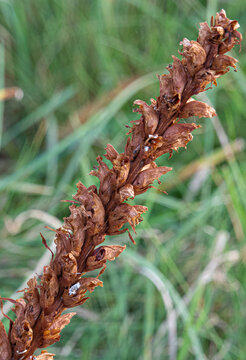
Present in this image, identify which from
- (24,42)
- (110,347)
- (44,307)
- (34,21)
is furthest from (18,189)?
(44,307)

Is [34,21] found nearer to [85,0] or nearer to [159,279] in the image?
[85,0]

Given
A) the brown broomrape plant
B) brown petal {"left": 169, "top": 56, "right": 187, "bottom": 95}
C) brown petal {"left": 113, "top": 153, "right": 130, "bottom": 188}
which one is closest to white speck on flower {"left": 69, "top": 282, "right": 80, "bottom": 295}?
the brown broomrape plant

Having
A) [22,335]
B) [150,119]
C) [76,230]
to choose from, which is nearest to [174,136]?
[150,119]

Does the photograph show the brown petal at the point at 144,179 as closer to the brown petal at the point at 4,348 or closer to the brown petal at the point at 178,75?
the brown petal at the point at 178,75

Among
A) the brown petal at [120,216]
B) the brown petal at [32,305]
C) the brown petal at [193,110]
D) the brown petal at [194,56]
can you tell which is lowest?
the brown petal at [32,305]

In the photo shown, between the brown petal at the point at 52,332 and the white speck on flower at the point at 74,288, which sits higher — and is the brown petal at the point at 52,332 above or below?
below

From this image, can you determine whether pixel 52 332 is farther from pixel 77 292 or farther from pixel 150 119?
pixel 150 119

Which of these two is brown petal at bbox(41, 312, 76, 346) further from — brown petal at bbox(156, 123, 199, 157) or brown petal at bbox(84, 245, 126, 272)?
brown petal at bbox(156, 123, 199, 157)

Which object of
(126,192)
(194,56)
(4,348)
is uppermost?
(194,56)

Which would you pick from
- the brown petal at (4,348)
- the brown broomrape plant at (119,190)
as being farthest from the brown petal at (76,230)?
the brown petal at (4,348)

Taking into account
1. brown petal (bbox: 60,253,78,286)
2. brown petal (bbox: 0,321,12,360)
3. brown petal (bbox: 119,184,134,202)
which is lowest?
brown petal (bbox: 0,321,12,360)
